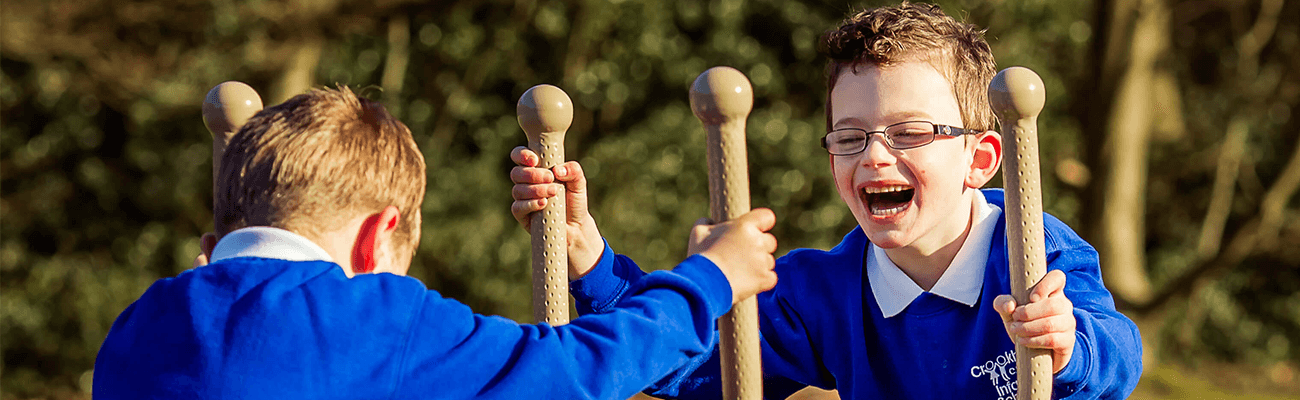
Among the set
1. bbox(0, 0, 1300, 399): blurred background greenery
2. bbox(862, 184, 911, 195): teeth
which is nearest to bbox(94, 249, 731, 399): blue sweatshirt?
bbox(862, 184, 911, 195): teeth

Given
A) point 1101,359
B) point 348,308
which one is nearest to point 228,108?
point 348,308

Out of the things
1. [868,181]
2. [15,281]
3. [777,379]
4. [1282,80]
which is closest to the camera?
[868,181]

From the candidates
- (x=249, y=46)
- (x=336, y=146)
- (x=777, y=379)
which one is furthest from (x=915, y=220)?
(x=249, y=46)

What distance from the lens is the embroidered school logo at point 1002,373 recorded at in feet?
7.00

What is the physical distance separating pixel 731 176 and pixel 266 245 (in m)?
0.68

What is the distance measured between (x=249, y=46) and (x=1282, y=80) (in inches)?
237

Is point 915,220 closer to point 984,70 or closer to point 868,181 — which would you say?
point 868,181

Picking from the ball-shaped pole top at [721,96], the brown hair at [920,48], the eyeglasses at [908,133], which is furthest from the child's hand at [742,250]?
the brown hair at [920,48]

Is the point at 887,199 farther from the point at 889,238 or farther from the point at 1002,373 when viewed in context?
the point at 1002,373

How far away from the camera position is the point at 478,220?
5.88 meters

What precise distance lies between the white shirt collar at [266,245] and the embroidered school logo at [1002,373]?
123cm

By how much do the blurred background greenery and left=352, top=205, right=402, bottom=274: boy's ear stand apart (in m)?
4.10

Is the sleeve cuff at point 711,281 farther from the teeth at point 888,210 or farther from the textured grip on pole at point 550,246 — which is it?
the teeth at point 888,210

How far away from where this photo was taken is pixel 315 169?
1674mm
